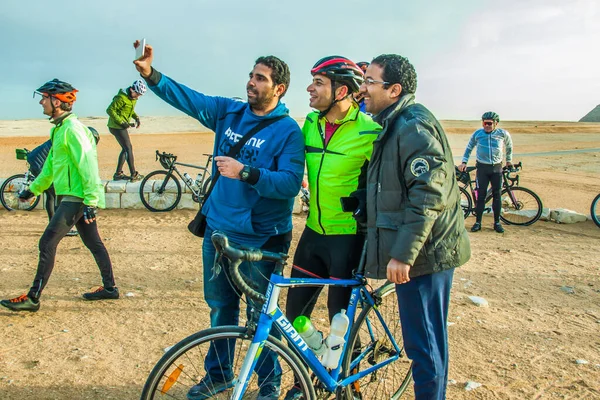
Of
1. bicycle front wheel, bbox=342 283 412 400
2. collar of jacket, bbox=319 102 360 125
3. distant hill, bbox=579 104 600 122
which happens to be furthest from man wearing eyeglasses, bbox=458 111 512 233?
distant hill, bbox=579 104 600 122

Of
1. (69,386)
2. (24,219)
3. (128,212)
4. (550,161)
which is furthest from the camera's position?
(550,161)

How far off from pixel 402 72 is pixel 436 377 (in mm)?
1523

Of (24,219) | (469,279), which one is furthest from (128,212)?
(469,279)

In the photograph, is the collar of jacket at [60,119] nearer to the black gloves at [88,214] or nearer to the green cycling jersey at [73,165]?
the green cycling jersey at [73,165]

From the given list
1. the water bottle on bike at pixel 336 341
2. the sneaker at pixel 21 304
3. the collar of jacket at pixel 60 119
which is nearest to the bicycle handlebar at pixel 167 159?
the collar of jacket at pixel 60 119

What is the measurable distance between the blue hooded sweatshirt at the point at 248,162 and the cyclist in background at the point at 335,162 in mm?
136

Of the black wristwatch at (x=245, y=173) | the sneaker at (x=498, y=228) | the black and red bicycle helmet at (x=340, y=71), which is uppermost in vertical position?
the black and red bicycle helmet at (x=340, y=71)

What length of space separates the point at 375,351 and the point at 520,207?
7012mm

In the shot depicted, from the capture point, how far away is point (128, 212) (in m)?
8.76

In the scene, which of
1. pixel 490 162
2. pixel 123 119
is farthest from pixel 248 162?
pixel 123 119

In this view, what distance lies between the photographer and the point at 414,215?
2422 mm

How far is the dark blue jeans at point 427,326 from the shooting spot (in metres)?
2.59

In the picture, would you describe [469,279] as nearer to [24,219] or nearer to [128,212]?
[128,212]

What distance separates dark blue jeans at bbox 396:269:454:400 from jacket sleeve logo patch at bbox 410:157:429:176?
52cm
